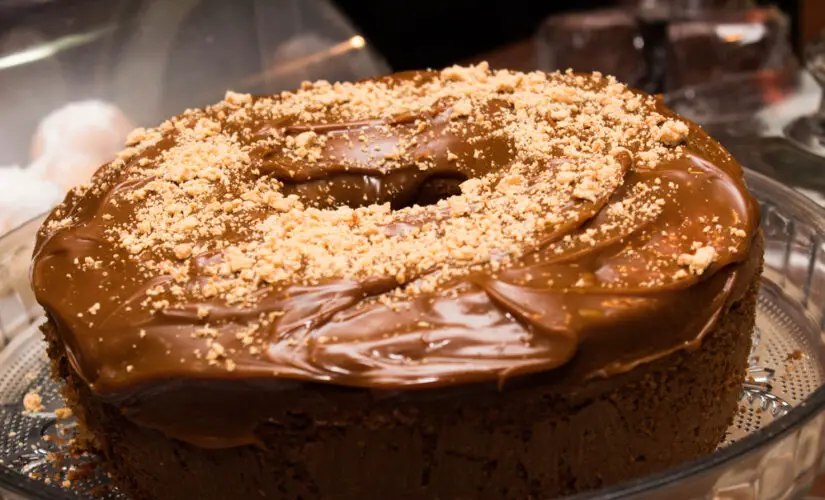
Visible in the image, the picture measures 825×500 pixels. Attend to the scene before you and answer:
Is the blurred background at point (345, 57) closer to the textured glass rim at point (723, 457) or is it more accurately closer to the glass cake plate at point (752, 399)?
the glass cake plate at point (752, 399)

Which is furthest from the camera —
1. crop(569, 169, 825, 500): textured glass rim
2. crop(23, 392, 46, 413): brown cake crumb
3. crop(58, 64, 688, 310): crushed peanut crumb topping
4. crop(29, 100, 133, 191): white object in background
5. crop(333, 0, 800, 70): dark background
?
crop(333, 0, 800, 70): dark background

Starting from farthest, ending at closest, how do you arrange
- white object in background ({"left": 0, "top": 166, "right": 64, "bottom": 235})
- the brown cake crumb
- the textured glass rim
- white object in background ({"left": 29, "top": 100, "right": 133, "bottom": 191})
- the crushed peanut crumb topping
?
white object in background ({"left": 29, "top": 100, "right": 133, "bottom": 191}), white object in background ({"left": 0, "top": 166, "right": 64, "bottom": 235}), the brown cake crumb, the crushed peanut crumb topping, the textured glass rim

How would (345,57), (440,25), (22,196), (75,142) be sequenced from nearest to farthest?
(22,196) < (75,142) < (345,57) < (440,25)

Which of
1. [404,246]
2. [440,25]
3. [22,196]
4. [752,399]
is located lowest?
[752,399]

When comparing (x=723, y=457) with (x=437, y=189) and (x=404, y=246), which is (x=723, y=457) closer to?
(x=404, y=246)

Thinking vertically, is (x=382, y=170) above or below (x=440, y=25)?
above

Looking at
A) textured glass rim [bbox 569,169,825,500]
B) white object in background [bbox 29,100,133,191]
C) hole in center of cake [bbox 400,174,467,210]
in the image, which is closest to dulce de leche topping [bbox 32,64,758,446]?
hole in center of cake [bbox 400,174,467,210]

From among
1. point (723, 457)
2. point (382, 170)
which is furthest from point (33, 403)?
point (723, 457)

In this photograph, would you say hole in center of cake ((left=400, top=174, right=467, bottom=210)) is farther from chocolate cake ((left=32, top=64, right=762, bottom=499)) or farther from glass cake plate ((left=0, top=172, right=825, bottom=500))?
glass cake plate ((left=0, top=172, right=825, bottom=500))
